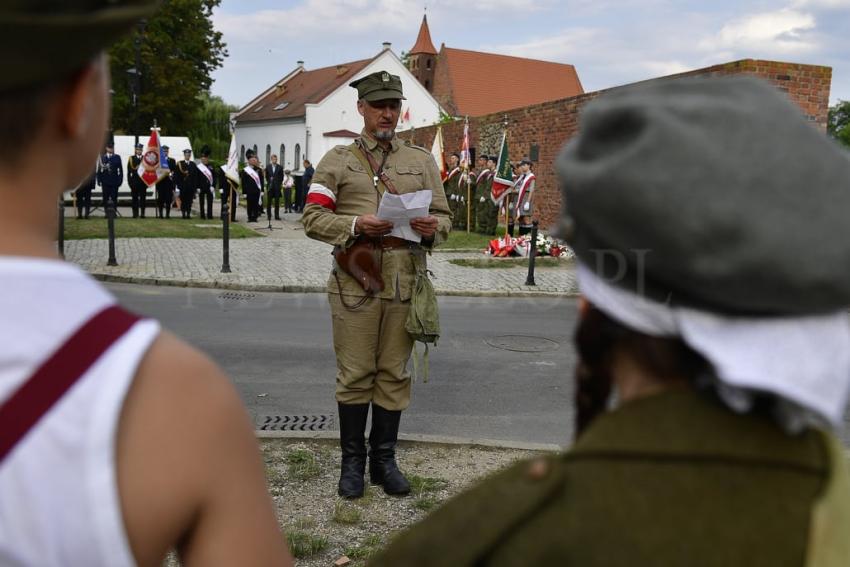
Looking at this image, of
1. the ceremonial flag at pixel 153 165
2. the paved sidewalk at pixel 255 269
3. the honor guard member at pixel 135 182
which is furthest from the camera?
the ceremonial flag at pixel 153 165

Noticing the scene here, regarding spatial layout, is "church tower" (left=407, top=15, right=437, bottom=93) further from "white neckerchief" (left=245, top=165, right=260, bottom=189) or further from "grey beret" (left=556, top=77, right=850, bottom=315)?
"grey beret" (left=556, top=77, right=850, bottom=315)

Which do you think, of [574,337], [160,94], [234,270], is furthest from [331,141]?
[574,337]

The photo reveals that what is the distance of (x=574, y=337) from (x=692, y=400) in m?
0.23

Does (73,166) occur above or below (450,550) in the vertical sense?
above

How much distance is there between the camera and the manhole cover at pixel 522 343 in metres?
8.53

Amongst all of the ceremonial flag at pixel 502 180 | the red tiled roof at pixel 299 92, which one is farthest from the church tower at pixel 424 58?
the ceremonial flag at pixel 502 180

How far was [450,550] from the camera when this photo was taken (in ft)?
3.29

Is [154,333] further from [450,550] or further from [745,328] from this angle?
[745,328]

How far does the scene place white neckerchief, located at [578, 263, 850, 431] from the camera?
961 millimetres

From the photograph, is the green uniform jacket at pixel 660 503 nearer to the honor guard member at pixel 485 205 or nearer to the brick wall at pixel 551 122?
the brick wall at pixel 551 122

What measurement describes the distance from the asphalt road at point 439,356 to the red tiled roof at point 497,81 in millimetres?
54253

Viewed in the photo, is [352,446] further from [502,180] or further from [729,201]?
[502,180]

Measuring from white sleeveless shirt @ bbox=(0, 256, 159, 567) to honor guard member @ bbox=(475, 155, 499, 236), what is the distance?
2058cm

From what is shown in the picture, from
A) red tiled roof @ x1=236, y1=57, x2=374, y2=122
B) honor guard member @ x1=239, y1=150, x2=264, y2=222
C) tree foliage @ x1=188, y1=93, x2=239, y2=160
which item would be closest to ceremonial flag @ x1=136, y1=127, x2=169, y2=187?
honor guard member @ x1=239, y1=150, x2=264, y2=222
